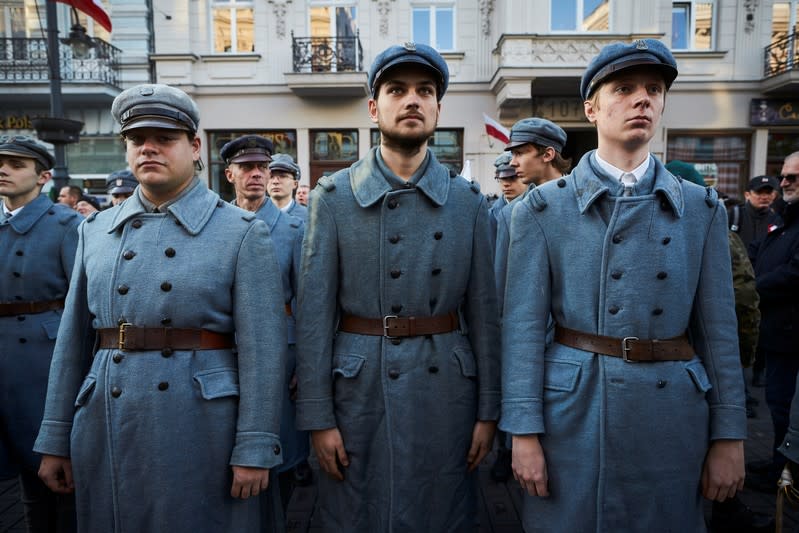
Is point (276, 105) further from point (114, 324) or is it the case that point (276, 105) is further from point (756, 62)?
point (114, 324)

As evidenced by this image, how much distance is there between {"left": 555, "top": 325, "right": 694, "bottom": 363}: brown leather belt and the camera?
6.33ft

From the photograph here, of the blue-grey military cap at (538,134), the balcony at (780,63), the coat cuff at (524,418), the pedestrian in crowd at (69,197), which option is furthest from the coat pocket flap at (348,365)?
the balcony at (780,63)

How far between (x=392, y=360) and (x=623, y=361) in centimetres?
86

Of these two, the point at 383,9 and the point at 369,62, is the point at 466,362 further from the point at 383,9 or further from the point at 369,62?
the point at 383,9

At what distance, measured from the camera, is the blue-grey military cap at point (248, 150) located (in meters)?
3.91

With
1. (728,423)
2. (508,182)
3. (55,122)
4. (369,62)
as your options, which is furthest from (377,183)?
(369,62)

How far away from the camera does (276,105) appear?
13.9m

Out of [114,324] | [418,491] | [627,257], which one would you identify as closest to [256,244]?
[114,324]

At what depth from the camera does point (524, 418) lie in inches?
77.0

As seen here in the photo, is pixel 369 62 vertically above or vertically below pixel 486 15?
below

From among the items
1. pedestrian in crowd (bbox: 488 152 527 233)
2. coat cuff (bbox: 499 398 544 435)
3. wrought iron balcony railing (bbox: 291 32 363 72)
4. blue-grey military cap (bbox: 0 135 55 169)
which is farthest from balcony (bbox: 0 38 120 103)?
coat cuff (bbox: 499 398 544 435)

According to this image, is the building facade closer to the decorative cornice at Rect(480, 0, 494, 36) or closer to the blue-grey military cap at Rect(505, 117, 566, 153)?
Result: the decorative cornice at Rect(480, 0, 494, 36)

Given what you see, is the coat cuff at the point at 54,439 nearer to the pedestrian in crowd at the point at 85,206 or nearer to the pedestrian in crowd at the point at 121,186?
the pedestrian in crowd at the point at 121,186

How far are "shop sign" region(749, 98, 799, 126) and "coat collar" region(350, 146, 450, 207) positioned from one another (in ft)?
46.8
